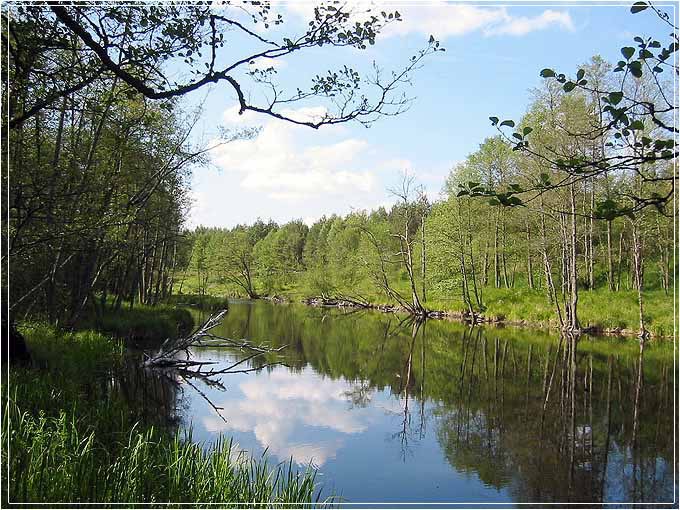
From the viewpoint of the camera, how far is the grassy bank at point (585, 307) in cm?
1947

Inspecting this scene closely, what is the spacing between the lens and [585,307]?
21.6m

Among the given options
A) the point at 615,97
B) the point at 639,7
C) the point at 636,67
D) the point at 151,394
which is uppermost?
the point at 639,7

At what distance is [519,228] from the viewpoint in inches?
1038

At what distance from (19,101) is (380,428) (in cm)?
659

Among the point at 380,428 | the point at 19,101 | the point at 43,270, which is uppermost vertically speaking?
the point at 19,101

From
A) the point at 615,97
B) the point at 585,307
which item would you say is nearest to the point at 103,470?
the point at 615,97

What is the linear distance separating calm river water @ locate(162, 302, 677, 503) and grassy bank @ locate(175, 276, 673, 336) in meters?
1.85

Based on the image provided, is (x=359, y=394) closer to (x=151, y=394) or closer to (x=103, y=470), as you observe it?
(x=151, y=394)

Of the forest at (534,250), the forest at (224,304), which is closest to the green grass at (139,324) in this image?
the forest at (224,304)

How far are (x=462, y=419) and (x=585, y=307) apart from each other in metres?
14.0

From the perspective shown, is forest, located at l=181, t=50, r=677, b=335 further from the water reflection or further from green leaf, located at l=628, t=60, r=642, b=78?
green leaf, located at l=628, t=60, r=642, b=78

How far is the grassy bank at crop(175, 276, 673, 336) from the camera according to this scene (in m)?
19.5

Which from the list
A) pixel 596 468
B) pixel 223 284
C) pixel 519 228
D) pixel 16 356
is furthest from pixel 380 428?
pixel 223 284

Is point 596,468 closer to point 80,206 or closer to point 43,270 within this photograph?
point 80,206
